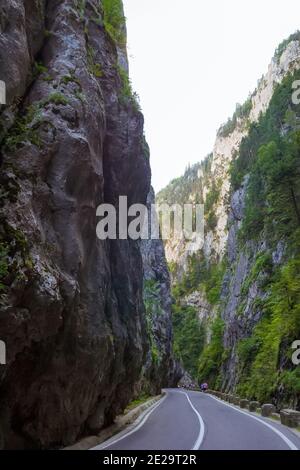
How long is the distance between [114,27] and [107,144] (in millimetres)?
5804

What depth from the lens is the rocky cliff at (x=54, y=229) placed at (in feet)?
27.9

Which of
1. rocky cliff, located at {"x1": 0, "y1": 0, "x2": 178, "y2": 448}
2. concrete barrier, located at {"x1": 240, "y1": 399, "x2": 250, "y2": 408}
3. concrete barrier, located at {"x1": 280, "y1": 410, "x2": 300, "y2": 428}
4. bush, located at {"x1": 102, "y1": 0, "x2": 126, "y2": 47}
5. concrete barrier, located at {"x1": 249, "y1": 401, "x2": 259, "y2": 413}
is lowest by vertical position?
concrete barrier, located at {"x1": 240, "y1": 399, "x2": 250, "y2": 408}

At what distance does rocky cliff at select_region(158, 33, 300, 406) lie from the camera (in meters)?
25.2

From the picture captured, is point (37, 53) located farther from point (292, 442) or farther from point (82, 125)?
point (292, 442)

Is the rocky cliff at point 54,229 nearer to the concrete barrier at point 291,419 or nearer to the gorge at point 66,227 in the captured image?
the gorge at point 66,227

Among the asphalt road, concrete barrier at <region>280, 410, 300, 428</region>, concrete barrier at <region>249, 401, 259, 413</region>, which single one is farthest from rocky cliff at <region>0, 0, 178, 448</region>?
concrete barrier at <region>249, 401, 259, 413</region>

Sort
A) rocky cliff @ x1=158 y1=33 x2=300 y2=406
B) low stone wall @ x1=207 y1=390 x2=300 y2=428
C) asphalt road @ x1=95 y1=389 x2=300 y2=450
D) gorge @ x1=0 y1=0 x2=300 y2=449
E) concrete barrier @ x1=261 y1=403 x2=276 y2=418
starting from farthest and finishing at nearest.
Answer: rocky cliff @ x1=158 y1=33 x2=300 y2=406
concrete barrier @ x1=261 y1=403 x2=276 y2=418
low stone wall @ x1=207 y1=390 x2=300 y2=428
asphalt road @ x1=95 y1=389 x2=300 y2=450
gorge @ x1=0 y1=0 x2=300 y2=449

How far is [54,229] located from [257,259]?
126 ft

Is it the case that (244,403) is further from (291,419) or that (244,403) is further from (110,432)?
(110,432)

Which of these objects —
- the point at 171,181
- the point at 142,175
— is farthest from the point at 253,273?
the point at 171,181

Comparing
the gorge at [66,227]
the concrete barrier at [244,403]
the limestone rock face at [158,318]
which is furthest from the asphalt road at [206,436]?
the limestone rock face at [158,318]

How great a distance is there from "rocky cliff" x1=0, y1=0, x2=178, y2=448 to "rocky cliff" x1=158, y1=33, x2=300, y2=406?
40.8ft

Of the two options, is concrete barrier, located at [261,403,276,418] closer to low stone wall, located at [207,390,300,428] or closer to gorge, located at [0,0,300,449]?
low stone wall, located at [207,390,300,428]

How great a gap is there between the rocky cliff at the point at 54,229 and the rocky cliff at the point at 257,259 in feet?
40.8
